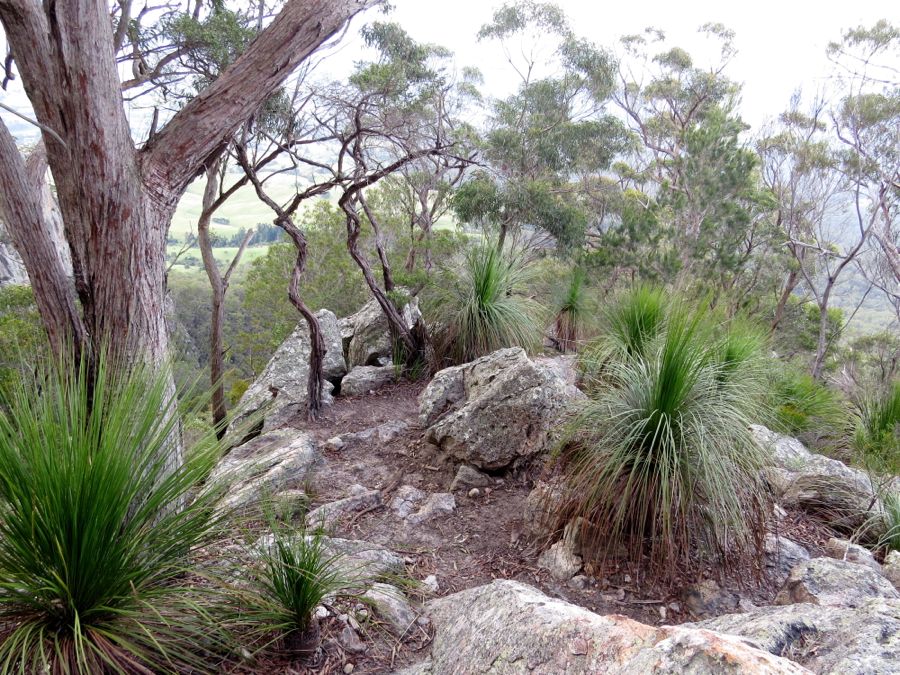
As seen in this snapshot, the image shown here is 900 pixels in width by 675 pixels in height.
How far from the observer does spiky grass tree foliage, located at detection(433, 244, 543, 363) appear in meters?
6.15

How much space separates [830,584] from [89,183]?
357cm

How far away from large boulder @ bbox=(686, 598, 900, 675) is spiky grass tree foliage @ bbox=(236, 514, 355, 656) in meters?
1.32

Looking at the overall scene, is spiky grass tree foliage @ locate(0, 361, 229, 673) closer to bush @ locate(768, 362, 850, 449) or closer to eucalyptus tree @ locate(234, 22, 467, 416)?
eucalyptus tree @ locate(234, 22, 467, 416)

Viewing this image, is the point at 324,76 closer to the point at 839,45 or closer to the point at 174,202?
the point at 174,202

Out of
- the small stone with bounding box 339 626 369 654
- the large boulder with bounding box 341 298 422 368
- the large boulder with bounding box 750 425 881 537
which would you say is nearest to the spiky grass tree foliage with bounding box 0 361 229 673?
the small stone with bounding box 339 626 369 654

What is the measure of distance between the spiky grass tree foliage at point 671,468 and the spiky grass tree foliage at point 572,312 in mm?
5119

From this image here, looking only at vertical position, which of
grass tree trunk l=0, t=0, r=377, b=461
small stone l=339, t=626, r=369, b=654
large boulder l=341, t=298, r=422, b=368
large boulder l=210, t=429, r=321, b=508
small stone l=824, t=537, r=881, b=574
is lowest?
small stone l=339, t=626, r=369, b=654

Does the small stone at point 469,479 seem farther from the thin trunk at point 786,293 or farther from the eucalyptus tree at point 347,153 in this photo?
the thin trunk at point 786,293

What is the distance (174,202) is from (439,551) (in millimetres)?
2272

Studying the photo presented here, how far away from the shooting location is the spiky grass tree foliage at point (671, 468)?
2.62 m

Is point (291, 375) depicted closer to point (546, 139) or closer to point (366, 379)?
point (366, 379)

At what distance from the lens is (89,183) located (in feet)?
8.54

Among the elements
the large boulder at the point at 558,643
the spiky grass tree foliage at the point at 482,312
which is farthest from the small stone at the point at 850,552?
the spiky grass tree foliage at the point at 482,312

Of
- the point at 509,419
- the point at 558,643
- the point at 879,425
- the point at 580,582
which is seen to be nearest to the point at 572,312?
the point at 879,425
